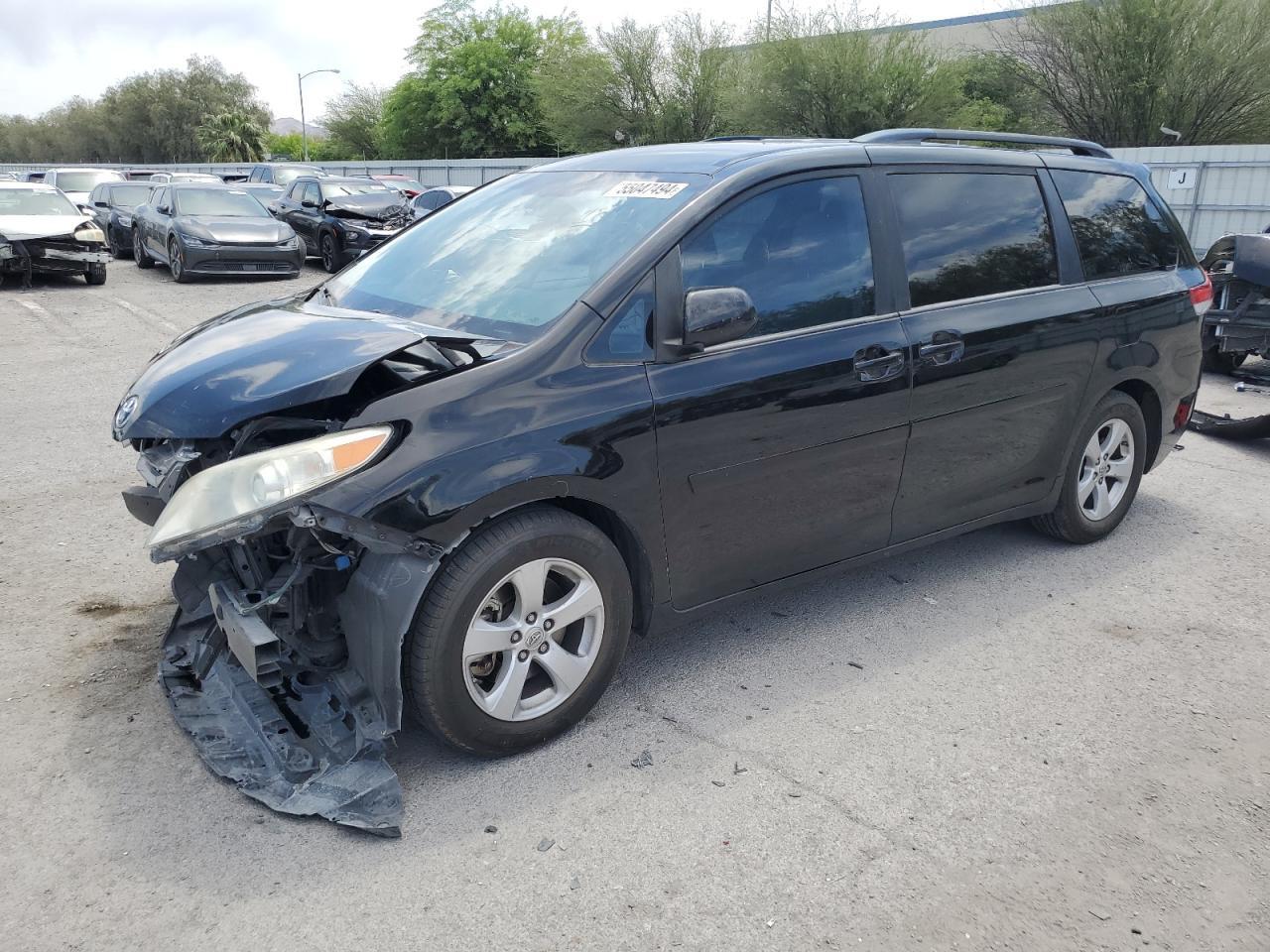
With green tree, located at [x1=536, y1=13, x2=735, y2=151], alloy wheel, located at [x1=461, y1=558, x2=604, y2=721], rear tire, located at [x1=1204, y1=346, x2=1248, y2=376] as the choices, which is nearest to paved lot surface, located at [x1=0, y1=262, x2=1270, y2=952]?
alloy wheel, located at [x1=461, y1=558, x2=604, y2=721]

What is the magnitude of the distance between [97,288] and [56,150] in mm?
103440

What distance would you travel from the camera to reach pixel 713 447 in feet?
11.2

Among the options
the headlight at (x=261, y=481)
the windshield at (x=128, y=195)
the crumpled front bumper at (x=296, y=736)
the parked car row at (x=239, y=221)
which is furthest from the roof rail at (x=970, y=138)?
the windshield at (x=128, y=195)

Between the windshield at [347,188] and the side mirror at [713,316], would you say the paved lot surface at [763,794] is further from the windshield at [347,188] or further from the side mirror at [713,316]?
the windshield at [347,188]

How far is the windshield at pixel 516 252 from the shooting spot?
11.3 ft

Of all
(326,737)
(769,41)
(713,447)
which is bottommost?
(326,737)

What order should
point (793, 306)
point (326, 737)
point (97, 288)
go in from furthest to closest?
point (97, 288)
point (793, 306)
point (326, 737)

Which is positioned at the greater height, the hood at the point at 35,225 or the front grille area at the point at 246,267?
the hood at the point at 35,225

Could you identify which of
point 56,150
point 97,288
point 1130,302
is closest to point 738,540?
point 1130,302

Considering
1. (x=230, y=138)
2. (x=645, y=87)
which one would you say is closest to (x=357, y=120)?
(x=230, y=138)

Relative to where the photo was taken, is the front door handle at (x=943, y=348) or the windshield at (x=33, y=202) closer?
the front door handle at (x=943, y=348)

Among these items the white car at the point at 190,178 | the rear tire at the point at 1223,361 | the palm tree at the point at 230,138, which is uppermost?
the palm tree at the point at 230,138

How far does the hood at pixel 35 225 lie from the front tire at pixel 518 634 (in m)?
14.2

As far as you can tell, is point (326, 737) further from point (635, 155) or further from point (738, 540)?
point (635, 155)
